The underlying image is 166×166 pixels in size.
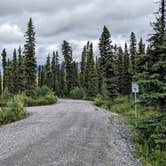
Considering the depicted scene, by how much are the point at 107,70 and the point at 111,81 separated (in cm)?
179

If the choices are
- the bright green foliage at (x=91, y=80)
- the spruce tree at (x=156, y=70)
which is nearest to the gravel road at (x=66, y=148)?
the spruce tree at (x=156, y=70)

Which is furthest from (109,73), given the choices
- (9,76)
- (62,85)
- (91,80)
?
(62,85)

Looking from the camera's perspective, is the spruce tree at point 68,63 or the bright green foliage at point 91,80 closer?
the bright green foliage at point 91,80

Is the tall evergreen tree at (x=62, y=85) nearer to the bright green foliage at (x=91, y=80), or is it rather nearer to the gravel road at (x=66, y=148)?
the bright green foliage at (x=91, y=80)

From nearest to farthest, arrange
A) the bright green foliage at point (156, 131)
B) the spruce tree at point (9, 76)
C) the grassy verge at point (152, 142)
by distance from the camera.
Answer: the grassy verge at point (152, 142), the bright green foliage at point (156, 131), the spruce tree at point (9, 76)

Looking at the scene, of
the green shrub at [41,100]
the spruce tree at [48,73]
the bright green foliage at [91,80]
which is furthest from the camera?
the spruce tree at [48,73]

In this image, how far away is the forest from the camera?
45.9 ft

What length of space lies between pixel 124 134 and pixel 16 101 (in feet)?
36.4

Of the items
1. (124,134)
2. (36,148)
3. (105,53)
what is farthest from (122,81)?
(36,148)

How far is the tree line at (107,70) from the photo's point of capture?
560 inches

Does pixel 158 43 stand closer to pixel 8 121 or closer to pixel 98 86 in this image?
pixel 8 121

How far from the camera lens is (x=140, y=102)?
47.2ft

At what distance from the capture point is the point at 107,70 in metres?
45.9

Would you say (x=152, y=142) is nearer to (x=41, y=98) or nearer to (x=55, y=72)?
(x=41, y=98)
